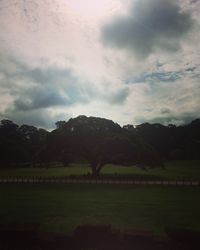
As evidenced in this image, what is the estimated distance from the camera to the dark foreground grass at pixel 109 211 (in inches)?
587

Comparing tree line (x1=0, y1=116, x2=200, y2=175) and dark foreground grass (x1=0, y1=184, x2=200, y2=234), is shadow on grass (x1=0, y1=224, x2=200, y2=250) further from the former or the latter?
tree line (x1=0, y1=116, x2=200, y2=175)

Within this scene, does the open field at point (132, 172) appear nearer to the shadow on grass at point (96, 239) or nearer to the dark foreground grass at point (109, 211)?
the dark foreground grass at point (109, 211)

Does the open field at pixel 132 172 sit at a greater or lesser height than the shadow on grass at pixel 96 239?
greater

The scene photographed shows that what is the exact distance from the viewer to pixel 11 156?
81.0m

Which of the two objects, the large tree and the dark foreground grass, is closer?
the dark foreground grass

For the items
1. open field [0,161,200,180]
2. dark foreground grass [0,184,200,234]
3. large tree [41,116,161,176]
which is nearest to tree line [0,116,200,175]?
large tree [41,116,161,176]

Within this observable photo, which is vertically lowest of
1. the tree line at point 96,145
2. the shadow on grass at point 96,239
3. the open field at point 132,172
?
the shadow on grass at point 96,239

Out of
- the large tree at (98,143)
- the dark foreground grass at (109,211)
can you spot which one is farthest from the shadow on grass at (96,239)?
the large tree at (98,143)

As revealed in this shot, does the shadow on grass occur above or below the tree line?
below

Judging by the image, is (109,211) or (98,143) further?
(98,143)

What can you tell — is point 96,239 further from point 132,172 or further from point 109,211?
point 132,172

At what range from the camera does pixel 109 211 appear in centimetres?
1819

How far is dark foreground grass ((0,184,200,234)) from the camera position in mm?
14898

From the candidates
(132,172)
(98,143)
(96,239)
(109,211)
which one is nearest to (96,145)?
(98,143)
